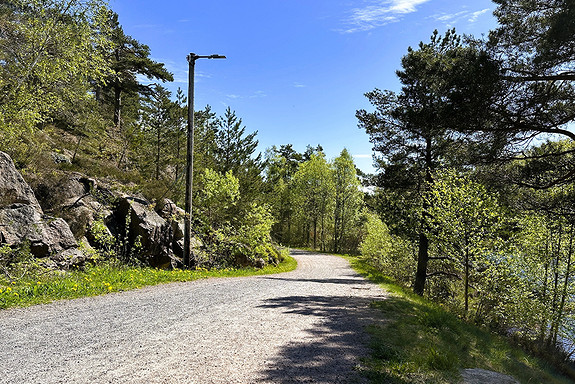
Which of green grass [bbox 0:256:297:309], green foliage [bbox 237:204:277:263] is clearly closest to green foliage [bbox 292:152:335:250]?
green foliage [bbox 237:204:277:263]

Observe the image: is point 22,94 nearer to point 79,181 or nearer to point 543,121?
point 79,181

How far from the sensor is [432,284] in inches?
692

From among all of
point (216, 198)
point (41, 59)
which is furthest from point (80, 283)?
point (216, 198)

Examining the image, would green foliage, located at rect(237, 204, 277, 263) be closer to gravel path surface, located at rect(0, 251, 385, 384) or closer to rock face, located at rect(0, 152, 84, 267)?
rock face, located at rect(0, 152, 84, 267)

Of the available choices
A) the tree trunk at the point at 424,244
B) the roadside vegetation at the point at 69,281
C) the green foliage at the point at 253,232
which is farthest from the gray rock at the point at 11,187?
the tree trunk at the point at 424,244

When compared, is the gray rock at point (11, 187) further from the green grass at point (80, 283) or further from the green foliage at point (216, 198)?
the green foliage at point (216, 198)

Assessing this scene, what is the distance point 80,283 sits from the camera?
7.62m

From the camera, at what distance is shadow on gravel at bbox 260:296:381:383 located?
3.68 meters

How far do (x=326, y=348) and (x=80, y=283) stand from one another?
6310 mm

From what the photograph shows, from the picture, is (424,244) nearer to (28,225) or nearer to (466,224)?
(466,224)

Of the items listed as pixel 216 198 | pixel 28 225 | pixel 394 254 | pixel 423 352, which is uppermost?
pixel 216 198

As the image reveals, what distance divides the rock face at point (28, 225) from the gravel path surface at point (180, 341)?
2.78 meters

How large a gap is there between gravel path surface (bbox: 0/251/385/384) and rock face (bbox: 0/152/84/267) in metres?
2.78

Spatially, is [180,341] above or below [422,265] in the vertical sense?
above
